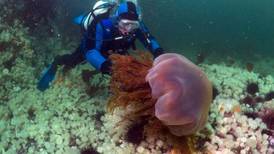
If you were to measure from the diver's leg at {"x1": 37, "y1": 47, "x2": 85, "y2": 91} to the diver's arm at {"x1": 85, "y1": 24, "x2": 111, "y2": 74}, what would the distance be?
1.40 metres

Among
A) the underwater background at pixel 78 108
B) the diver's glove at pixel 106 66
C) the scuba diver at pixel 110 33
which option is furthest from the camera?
the scuba diver at pixel 110 33

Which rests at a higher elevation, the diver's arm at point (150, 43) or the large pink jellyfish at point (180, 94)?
the large pink jellyfish at point (180, 94)

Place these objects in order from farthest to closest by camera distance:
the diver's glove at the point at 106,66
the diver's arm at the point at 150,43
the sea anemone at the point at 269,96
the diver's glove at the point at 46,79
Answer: the diver's glove at the point at 46,79 → the diver's arm at the point at 150,43 → the sea anemone at the point at 269,96 → the diver's glove at the point at 106,66

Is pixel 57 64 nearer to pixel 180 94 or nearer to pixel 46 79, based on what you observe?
pixel 46 79

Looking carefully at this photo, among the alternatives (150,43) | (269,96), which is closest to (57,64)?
(150,43)

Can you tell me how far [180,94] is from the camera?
400cm

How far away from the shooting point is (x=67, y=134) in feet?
19.4

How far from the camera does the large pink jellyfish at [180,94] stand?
401 cm

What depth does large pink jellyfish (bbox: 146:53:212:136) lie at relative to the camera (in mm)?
4012

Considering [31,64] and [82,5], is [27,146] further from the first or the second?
[82,5]

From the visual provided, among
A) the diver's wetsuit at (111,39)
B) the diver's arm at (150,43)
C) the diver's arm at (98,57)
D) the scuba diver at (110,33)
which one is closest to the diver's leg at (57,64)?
the scuba diver at (110,33)

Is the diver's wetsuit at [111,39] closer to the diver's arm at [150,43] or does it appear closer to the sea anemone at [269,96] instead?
the diver's arm at [150,43]

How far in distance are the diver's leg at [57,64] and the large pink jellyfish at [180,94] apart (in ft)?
13.1

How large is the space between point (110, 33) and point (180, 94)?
9.69 ft
